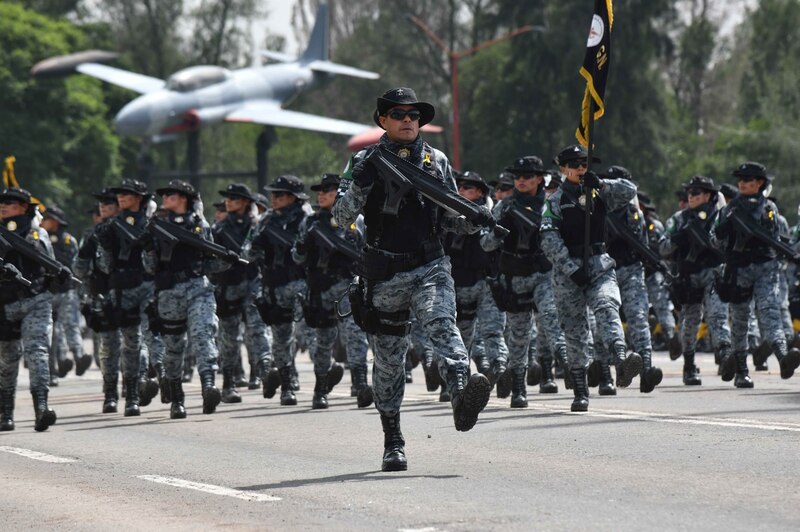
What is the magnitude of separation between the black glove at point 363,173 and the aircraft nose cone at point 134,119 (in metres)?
40.0

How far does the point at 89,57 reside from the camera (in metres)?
55.8

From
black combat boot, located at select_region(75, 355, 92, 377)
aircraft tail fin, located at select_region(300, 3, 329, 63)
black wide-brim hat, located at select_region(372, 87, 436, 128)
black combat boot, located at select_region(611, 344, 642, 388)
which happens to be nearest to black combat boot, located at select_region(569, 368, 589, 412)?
black combat boot, located at select_region(611, 344, 642, 388)

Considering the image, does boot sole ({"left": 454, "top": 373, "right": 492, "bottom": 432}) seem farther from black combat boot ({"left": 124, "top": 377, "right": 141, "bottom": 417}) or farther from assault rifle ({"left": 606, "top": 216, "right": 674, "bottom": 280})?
black combat boot ({"left": 124, "top": 377, "right": 141, "bottom": 417})

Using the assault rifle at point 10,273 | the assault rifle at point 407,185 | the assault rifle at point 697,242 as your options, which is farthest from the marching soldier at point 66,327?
the assault rifle at point 407,185

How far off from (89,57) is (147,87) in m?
2.46

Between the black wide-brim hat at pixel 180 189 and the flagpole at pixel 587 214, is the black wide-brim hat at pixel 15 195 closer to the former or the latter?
the black wide-brim hat at pixel 180 189

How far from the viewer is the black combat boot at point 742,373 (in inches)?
605

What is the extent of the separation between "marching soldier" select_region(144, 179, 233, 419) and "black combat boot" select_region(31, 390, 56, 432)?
4.07ft

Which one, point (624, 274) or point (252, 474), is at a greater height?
point (624, 274)

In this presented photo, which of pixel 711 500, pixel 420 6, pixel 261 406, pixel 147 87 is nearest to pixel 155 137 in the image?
pixel 147 87

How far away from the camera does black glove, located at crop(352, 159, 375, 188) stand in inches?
359

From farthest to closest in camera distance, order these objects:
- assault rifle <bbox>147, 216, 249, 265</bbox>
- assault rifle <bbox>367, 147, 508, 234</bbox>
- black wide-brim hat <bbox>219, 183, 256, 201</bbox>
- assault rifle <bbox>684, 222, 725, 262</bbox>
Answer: black wide-brim hat <bbox>219, 183, 256, 201</bbox> < assault rifle <bbox>684, 222, 725, 262</bbox> < assault rifle <bbox>147, 216, 249, 265</bbox> < assault rifle <bbox>367, 147, 508, 234</bbox>

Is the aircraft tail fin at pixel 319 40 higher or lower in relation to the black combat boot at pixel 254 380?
higher

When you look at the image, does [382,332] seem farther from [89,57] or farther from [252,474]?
[89,57]
